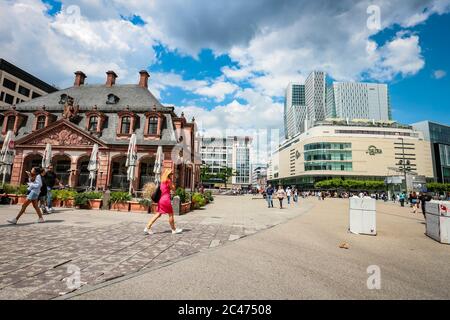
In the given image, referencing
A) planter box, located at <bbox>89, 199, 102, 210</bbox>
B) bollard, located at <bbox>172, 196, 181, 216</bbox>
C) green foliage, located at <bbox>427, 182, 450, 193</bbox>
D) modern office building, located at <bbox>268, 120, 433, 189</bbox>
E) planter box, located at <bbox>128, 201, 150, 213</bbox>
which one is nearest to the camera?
bollard, located at <bbox>172, 196, 181, 216</bbox>

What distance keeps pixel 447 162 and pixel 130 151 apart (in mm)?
143043

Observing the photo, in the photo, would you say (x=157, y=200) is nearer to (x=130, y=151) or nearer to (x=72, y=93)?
(x=130, y=151)

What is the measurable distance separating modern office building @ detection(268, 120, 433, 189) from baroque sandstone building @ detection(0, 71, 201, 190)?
264ft

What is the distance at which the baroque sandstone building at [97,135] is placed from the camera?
22219 millimetres

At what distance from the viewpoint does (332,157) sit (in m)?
93.4

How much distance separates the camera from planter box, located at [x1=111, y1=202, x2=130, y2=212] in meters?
13.7

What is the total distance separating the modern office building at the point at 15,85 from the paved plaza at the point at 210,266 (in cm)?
5951

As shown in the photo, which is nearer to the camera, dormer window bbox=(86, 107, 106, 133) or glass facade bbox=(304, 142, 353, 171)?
dormer window bbox=(86, 107, 106, 133)

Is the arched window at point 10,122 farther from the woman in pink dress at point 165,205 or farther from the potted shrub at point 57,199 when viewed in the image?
the woman in pink dress at point 165,205

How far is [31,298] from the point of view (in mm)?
2795

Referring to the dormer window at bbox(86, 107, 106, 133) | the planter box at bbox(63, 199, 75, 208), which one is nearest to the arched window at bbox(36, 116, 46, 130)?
the dormer window at bbox(86, 107, 106, 133)

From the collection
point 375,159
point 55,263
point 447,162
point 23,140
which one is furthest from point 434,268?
point 447,162

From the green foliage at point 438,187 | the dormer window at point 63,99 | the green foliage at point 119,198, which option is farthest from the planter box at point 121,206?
the green foliage at point 438,187

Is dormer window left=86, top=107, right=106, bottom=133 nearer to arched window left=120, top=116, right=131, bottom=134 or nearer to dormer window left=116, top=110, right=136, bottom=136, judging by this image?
dormer window left=116, top=110, right=136, bottom=136
